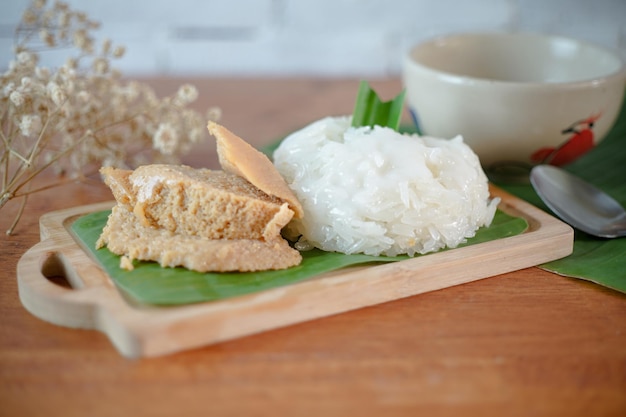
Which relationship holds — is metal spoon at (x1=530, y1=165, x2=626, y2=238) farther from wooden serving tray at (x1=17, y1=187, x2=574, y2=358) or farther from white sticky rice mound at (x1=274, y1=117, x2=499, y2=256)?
white sticky rice mound at (x1=274, y1=117, x2=499, y2=256)

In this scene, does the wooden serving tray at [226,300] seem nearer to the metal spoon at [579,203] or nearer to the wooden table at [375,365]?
the wooden table at [375,365]

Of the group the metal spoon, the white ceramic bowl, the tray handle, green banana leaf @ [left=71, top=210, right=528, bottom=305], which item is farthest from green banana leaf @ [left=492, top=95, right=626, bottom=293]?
the tray handle

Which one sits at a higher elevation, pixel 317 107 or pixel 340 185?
pixel 340 185

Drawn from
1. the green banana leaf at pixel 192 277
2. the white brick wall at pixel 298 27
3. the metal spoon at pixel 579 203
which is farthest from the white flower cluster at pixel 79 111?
the white brick wall at pixel 298 27

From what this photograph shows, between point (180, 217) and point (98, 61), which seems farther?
point (98, 61)

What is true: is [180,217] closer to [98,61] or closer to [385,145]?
[385,145]

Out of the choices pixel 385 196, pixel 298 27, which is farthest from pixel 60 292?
pixel 298 27

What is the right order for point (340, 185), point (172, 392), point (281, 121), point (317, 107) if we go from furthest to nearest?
point (317, 107) → point (281, 121) → point (340, 185) → point (172, 392)

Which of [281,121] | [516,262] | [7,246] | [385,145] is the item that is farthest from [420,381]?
[281,121]
